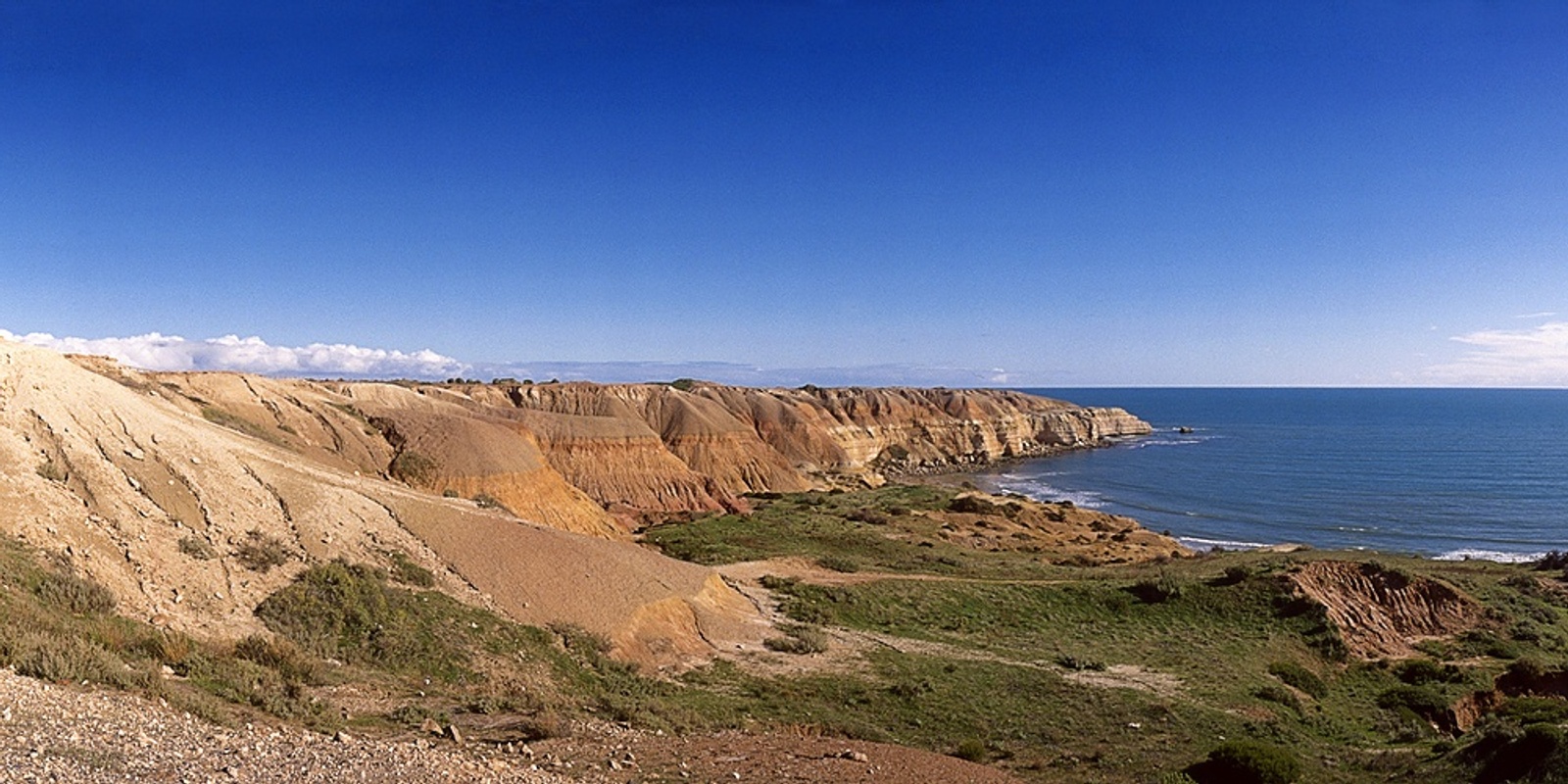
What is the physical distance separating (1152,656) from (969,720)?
11.5 m

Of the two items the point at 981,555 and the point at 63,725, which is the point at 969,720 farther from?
the point at 981,555

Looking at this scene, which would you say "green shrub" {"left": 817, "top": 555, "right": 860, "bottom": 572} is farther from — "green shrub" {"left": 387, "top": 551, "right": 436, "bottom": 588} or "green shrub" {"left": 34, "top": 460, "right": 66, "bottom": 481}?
"green shrub" {"left": 34, "top": 460, "right": 66, "bottom": 481}

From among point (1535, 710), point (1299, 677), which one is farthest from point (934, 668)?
point (1535, 710)

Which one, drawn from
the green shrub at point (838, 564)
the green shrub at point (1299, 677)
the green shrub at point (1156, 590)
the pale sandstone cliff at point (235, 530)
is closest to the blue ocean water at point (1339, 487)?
the green shrub at point (1156, 590)

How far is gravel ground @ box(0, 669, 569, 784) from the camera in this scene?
319 inches

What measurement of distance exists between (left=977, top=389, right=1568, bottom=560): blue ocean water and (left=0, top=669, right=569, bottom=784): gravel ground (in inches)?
Result: 2624

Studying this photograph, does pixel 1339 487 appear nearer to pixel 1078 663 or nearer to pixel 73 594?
pixel 1078 663

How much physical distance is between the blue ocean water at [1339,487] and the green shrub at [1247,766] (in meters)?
53.8

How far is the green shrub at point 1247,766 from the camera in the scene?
15.8 metres

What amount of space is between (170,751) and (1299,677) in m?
29.7

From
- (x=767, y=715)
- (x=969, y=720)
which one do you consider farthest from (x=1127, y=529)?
(x=767, y=715)

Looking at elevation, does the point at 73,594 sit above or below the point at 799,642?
above

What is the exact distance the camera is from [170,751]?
8.88 metres

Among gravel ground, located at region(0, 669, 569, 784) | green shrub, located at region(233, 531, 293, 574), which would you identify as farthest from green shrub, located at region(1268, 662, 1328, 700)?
green shrub, located at region(233, 531, 293, 574)
